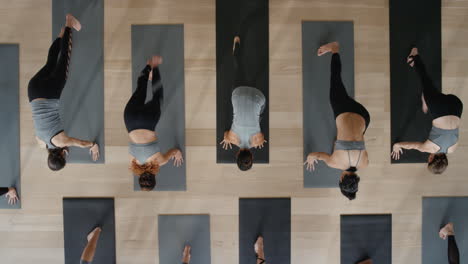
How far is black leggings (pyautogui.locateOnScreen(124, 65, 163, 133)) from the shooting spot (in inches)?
111

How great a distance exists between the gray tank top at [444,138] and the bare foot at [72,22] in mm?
4273

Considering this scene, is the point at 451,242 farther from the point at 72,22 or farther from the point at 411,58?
the point at 72,22

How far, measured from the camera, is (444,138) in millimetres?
2916

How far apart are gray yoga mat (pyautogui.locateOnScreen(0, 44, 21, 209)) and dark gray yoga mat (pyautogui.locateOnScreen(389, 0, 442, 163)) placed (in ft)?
15.3

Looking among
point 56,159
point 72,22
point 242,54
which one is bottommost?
point 56,159

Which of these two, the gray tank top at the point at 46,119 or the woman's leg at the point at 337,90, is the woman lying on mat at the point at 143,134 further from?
the woman's leg at the point at 337,90

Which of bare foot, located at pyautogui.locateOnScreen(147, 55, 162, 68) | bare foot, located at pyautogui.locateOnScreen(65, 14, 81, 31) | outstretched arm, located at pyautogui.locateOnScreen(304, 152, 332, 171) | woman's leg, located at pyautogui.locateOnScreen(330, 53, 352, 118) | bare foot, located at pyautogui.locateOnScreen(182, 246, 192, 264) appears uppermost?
bare foot, located at pyautogui.locateOnScreen(65, 14, 81, 31)

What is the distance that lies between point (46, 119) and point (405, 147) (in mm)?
4057

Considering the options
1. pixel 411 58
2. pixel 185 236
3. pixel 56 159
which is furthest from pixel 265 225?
pixel 411 58

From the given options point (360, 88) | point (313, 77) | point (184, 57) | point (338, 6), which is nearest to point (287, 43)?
point (313, 77)

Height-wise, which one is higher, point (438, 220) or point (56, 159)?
point (56, 159)

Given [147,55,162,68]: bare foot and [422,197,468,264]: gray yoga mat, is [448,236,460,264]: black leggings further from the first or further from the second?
[147,55,162,68]: bare foot

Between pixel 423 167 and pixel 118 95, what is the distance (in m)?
3.90

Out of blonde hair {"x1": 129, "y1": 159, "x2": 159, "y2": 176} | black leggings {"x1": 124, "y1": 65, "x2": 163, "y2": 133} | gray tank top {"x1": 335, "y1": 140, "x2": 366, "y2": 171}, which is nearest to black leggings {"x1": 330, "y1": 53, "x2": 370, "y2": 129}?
gray tank top {"x1": 335, "y1": 140, "x2": 366, "y2": 171}
